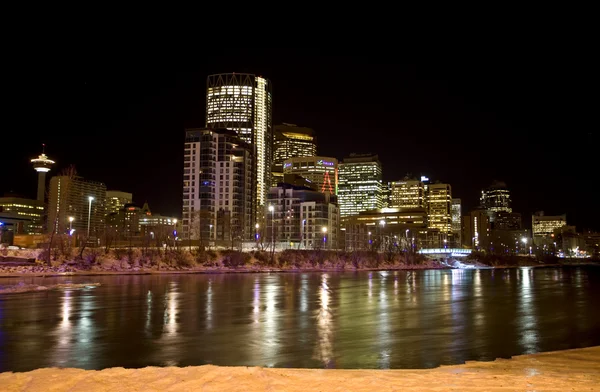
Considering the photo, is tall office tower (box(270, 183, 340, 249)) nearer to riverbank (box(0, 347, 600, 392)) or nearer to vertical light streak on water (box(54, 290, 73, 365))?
vertical light streak on water (box(54, 290, 73, 365))

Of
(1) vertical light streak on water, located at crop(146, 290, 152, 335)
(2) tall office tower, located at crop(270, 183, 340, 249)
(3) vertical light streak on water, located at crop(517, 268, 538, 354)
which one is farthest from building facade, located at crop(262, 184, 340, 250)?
(3) vertical light streak on water, located at crop(517, 268, 538, 354)

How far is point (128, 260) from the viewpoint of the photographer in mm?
77312

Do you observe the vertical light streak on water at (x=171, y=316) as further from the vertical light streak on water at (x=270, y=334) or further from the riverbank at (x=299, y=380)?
the riverbank at (x=299, y=380)

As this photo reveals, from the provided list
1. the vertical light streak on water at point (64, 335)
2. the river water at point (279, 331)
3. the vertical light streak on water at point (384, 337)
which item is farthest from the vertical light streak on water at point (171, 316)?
the vertical light streak on water at point (384, 337)

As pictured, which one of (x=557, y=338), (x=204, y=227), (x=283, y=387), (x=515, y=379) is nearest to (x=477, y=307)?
(x=557, y=338)

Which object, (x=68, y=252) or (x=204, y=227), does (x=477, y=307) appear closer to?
(x=68, y=252)

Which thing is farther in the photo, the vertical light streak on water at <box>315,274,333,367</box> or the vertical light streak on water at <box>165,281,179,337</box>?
the vertical light streak on water at <box>165,281,179,337</box>

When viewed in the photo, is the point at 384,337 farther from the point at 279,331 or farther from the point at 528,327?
the point at 528,327

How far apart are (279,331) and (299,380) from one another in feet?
27.9

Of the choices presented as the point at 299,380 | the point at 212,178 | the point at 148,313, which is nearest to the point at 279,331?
the point at 148,313

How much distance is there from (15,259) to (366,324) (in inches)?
2335

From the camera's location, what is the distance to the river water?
14.1 m

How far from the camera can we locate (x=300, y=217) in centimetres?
19075

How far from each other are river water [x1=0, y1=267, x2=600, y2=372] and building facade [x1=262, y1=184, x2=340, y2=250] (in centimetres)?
15394
